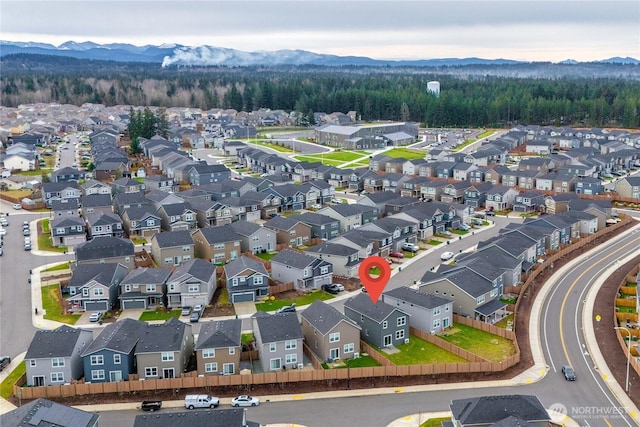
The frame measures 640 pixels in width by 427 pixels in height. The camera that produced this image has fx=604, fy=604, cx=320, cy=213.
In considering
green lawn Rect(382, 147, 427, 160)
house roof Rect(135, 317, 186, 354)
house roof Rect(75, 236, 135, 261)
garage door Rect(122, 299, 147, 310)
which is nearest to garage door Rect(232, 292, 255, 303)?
garage door Rect(122, 299, 147, 310)

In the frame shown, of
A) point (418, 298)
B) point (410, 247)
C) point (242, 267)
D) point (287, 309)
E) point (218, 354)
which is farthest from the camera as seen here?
point (410, 247)

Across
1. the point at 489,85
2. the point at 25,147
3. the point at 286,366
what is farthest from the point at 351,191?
the point at 489,85

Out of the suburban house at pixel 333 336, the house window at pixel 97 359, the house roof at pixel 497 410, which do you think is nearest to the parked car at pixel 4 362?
the house window at pixel 97 359

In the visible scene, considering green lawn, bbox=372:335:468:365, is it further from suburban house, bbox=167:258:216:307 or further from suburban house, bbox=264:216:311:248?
suburban house, bbox=264:216:311:248

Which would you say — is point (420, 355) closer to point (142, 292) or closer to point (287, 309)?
point (287, 309)

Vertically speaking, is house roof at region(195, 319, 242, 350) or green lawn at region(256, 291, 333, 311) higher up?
house roof at region(195, 319, 242, 350)

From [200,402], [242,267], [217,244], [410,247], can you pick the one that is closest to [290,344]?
[200,402]
